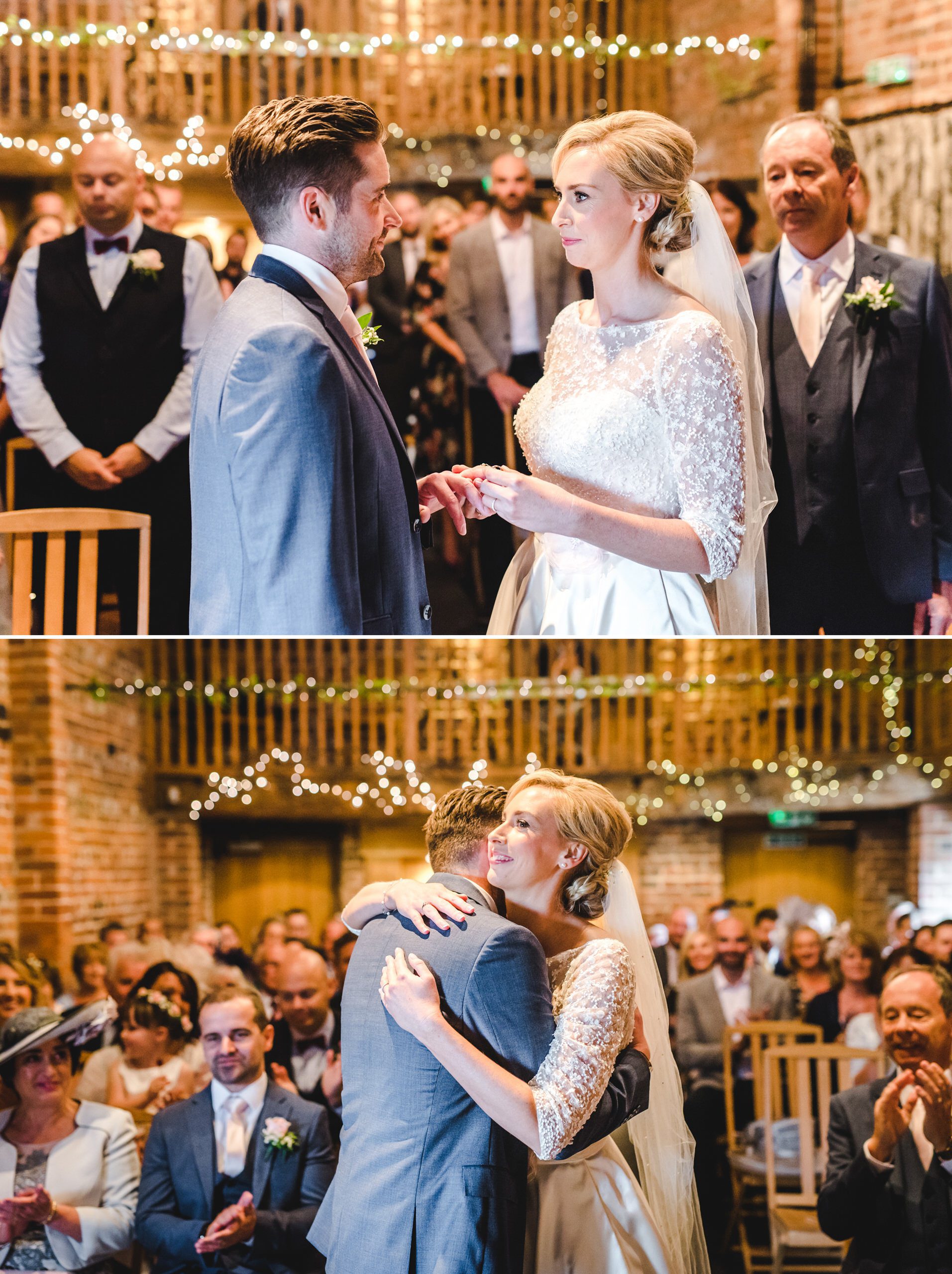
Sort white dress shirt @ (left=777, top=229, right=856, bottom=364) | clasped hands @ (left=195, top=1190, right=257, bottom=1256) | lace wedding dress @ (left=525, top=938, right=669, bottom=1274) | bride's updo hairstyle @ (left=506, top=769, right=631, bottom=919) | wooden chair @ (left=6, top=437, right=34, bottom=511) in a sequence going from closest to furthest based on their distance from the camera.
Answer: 1. lace wedding dress @ (left=525, top=938, right=669, bottom=1274)
2. bride's updo hairstyle @ (left=506, top=769, right=631, bottom=919)
3. clasped hands @ (left=195, top=1190, right=257, bottom=1256)
4. white dress shirt @ (left=777, top=229, right=856, bottom=364)
5. wooden chair @ (left=6, top=437, right=34, bottom=511)

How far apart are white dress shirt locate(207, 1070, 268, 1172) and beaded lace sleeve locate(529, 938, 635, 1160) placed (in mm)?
1077

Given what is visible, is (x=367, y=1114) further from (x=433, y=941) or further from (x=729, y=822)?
(x=729, y=822)

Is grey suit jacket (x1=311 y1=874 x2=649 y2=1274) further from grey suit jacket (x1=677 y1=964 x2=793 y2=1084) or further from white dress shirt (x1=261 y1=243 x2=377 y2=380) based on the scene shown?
grey suit jacket (x1=677 y1=964 x2=793 y2=1084)

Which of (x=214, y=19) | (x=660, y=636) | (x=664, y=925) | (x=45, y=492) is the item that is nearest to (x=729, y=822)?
(x=664, y=925)

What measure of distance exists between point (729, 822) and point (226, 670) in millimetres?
1553

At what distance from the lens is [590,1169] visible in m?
2.63

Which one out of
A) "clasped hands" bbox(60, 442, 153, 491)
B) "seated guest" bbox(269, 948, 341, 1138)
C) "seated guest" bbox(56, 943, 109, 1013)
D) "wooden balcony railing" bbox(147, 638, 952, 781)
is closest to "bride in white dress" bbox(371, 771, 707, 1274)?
"wooden balcony railing" bbox(147, 638, 952, 781)

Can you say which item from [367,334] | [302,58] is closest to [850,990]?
[367,334]

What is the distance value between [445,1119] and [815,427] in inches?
74.0

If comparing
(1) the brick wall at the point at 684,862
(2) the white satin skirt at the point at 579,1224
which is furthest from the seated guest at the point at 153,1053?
(1) the brick wall at the point at 684,862

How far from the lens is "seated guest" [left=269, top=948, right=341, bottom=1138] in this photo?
11.1 ft

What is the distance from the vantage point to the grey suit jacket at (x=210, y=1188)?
310cm

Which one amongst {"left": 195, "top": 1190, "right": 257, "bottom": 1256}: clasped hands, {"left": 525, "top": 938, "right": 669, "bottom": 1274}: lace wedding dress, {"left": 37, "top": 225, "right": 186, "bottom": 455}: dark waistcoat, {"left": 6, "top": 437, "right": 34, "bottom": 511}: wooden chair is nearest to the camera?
{"left": 525, "top": 938, "right": 669, "bottom": 1274}: lace wedding dress

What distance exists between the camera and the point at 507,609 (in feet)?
9.50
